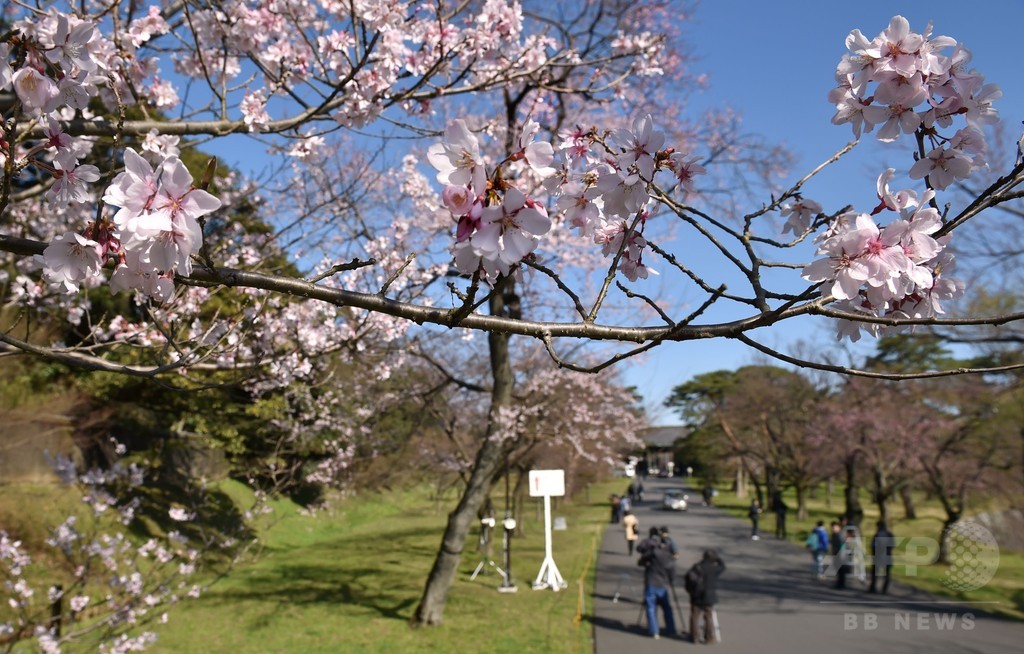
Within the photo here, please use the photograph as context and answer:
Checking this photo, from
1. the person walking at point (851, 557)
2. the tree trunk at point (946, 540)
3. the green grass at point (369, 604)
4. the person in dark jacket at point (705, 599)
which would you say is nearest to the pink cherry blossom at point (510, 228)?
the green grass at point (369, 604)

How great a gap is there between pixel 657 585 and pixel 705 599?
2.53ft

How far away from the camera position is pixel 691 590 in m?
9.10

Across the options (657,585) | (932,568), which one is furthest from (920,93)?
(932,568)

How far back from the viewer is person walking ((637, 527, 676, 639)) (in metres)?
9.44

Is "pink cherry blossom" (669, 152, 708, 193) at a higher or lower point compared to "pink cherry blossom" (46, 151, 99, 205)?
higher

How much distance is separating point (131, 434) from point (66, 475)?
12.9 metres

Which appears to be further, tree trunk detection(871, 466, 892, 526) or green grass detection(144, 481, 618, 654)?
tree trunk detection(871, 466, 892, 526)

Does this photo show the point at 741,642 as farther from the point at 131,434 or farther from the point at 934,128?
the point at 131,434

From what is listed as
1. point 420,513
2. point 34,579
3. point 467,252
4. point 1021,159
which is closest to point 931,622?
point 1021,159

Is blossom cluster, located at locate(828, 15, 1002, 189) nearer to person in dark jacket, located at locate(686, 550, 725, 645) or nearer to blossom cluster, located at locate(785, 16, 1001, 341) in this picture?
blossom cluster, located at locate(785, 16, 1001, 341)

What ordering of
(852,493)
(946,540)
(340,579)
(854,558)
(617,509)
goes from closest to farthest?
(340,579), (854,558), (946,540), (852,493), (617,509)

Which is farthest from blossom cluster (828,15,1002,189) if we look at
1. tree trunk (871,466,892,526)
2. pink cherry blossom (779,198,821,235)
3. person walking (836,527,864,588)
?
tree trunk (871,466,892,526)

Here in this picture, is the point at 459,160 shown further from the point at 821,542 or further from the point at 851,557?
the point at 821,542

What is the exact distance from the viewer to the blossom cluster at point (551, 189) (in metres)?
1.24
